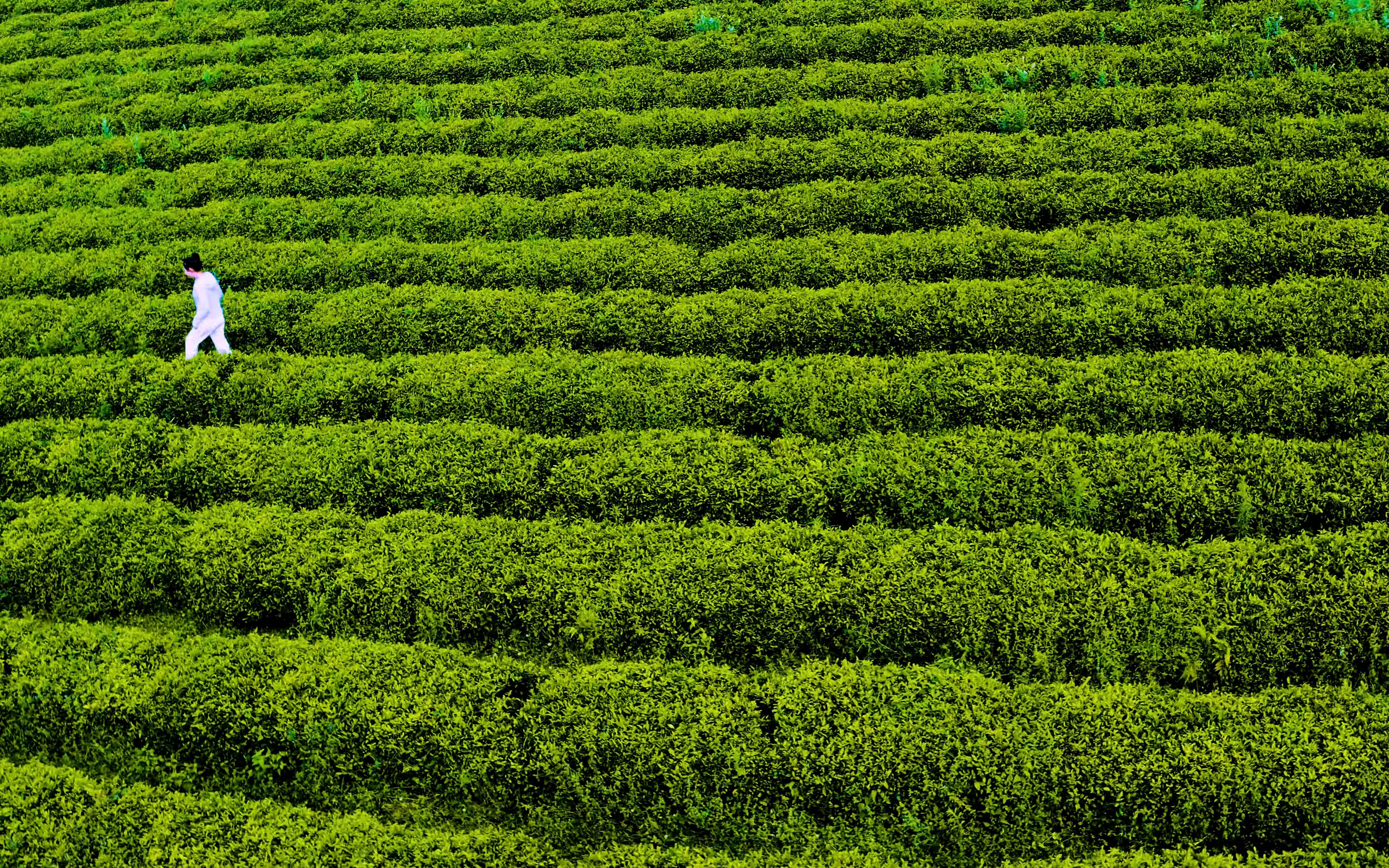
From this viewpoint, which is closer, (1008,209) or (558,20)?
(1008,209)

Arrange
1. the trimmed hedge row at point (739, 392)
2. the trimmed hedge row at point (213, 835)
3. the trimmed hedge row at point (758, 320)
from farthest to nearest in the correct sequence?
the trimmed hedge row at point (758, 320), the trimmed hedge row at point (739, 392), the trimmed hedge row at point (213, 835)

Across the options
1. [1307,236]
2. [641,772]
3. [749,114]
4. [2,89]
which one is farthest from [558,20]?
[641,772]

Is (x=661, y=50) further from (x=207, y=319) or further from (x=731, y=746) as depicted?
(x=731, y=746)

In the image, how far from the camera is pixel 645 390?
8.38m

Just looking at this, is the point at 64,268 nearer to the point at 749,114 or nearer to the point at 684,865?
A: the point at 749,114

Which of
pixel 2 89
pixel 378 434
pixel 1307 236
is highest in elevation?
pixel 2 89

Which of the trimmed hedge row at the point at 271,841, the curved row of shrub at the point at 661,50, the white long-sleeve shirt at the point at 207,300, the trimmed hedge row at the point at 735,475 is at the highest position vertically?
the curved row of shrub at the point at 661,50

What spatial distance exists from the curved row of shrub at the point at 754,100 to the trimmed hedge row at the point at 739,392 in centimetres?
414

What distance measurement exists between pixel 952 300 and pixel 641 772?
17.0ft

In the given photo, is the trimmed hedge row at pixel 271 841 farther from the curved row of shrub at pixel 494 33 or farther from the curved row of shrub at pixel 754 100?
the curved row of shrub at pixel 494 33

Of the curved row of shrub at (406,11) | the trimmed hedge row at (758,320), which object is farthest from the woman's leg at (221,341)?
A: the curved row of shrub at (406,11)

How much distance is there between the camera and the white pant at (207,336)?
30.8 feet

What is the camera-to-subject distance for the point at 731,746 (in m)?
5.73

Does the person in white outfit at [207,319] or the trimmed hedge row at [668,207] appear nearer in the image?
the person in white outfit at [207,319]
